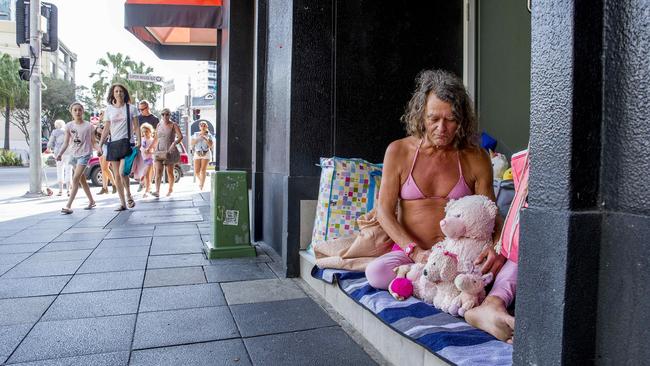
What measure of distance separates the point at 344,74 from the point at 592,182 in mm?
2778

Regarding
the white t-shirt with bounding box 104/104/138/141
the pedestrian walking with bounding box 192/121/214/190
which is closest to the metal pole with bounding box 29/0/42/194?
the pedestrian walking with bounding box 192/121/214/190

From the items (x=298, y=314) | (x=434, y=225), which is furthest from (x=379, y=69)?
(x=298, y=314)

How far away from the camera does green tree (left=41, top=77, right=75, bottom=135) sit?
48.3m

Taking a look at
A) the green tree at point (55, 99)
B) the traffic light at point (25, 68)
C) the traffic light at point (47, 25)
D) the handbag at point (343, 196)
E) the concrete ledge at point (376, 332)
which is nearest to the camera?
the concrete ledge at point (376, 332)

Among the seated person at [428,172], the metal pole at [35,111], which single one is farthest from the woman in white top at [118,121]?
the seated person at [428,172]

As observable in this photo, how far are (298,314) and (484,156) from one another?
4.87 feet

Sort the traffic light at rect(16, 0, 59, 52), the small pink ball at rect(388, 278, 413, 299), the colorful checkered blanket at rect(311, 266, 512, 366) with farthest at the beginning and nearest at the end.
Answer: the traffic light at rect(16, 0, 59, 52) → the small pink ball at rect(388, 278, 413, 299) → the colorful checkered blanket at rect(311, 266, 512, 366)

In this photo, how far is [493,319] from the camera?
1.92 meters

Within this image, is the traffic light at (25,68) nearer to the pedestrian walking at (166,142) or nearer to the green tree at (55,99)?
the pedestrian walking at (166,142)

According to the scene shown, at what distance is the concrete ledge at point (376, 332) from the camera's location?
2023mm

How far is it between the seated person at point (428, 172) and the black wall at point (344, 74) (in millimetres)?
1110

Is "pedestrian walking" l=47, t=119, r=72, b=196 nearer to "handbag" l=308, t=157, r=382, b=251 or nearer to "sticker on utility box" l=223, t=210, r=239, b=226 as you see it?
"sticker on utility box" l=223, t=210, r=239, b=226

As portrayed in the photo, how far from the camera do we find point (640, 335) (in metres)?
1.28

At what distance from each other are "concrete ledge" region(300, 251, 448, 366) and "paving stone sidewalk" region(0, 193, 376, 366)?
3.9 inches
